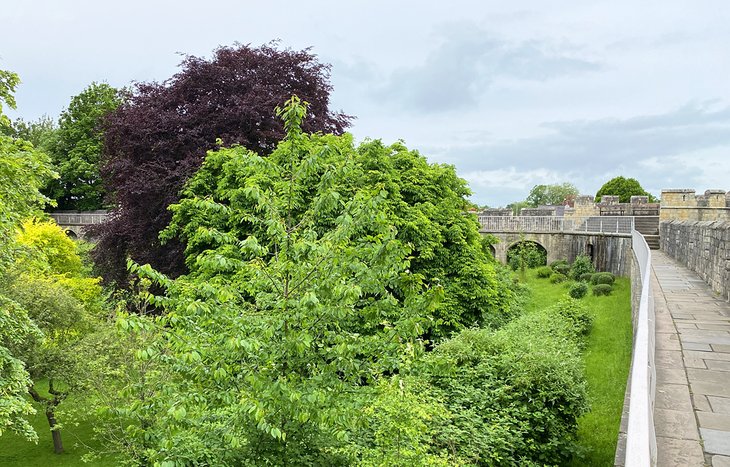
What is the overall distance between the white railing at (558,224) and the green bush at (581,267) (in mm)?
1932

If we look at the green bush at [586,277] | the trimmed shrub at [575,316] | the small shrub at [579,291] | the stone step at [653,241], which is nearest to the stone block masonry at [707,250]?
the trimmed shrub at [575,316]

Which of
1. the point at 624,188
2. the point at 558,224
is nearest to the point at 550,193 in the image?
A: the point at 624,188

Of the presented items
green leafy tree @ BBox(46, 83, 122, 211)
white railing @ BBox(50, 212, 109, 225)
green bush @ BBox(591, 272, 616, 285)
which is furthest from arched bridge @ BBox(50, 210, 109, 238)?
green bush @ BBox(591, 272, 616, 285)

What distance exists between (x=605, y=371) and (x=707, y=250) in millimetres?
4254

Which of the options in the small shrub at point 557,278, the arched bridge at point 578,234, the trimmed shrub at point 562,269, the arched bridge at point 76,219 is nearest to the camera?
the arched bridge at point 578,234

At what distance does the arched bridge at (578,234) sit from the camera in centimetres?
2609

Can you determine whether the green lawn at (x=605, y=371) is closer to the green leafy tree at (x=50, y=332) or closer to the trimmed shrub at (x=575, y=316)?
the trimmed shrub at (x=575, y=316)

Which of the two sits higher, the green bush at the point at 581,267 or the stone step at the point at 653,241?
the stone step at the point at 653,241

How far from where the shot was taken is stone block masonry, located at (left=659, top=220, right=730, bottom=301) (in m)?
11.0

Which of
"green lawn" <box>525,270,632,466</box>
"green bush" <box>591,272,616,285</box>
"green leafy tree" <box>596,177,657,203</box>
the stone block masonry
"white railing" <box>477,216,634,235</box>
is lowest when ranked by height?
"green lawn" <box>525,270,632,466</box>

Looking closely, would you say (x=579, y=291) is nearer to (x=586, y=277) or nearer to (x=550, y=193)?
(x=586, y=277)

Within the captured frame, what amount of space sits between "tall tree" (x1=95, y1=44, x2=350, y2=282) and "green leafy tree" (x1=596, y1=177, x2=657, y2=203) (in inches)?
2143

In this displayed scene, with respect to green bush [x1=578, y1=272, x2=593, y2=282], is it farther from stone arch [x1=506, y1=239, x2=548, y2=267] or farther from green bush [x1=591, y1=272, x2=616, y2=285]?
stone arch [x1=506, y1=239, x2=548, y2=267]

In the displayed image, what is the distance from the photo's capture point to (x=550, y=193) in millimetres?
128500
